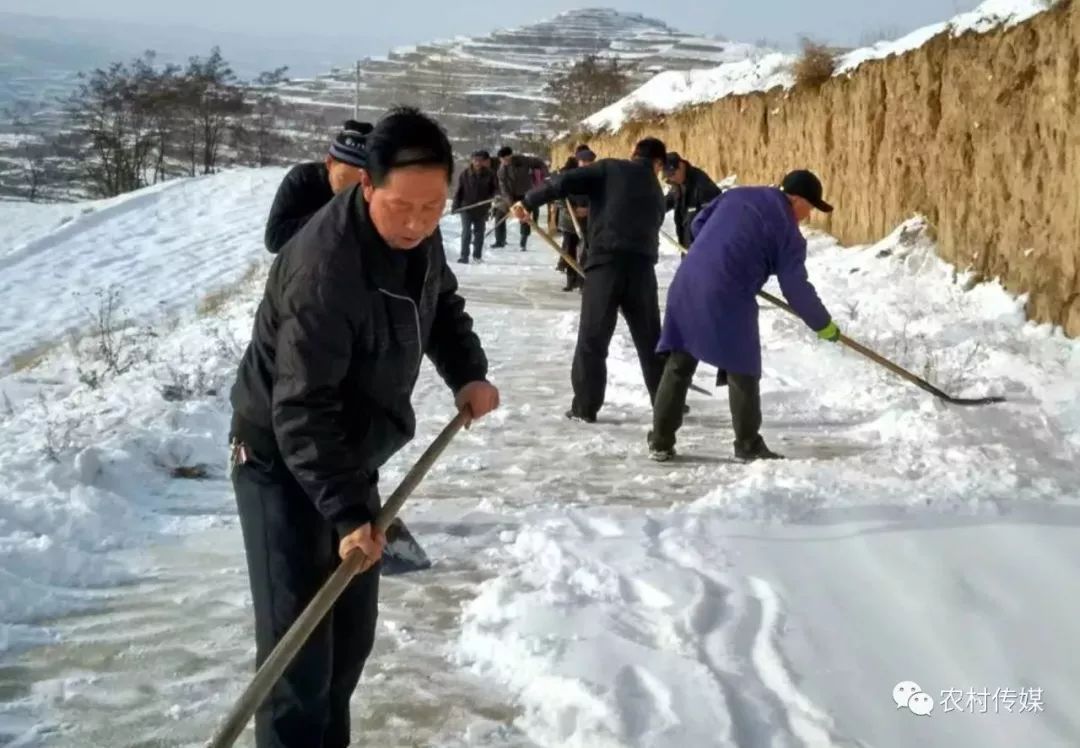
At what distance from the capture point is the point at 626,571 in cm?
389

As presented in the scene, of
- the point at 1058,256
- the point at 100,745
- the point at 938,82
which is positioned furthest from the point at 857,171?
the point at 100,745

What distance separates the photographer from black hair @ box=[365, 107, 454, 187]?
2.22 m

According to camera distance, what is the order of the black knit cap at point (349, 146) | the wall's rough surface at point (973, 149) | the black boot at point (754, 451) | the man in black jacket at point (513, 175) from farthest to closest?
the man in black jacket at point (513, 175), the wall's rough surface at point (973, 149), the black boot at point (754, 451), the black knit cap at point (349, 146)

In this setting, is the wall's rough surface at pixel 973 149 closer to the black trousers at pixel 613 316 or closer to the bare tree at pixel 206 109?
the black trousers at pixel 613 316

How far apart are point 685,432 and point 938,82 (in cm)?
640

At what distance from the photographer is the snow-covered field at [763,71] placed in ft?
32.0

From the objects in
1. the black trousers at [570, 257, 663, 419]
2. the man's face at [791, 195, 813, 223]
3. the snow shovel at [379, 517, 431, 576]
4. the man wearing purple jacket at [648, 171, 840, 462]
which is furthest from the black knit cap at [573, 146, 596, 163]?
the snow shovel at [379, 517, 431, 576]

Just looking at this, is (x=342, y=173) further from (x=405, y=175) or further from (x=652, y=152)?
(x=652, y=152)

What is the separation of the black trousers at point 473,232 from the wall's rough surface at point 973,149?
4.57 m

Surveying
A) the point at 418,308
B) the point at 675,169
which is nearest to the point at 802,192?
the point at 418,308

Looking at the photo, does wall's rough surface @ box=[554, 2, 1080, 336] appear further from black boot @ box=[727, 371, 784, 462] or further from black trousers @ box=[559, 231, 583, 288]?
black trousers @ box=[559, 231, 583, 288]

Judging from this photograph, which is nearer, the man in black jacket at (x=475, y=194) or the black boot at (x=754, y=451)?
the black boot at (x=754, y=451)

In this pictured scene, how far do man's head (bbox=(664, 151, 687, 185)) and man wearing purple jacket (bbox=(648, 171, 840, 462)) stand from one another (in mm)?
3826

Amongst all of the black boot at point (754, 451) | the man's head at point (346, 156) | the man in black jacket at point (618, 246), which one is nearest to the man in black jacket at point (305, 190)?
the man's head at point (346, 156)
